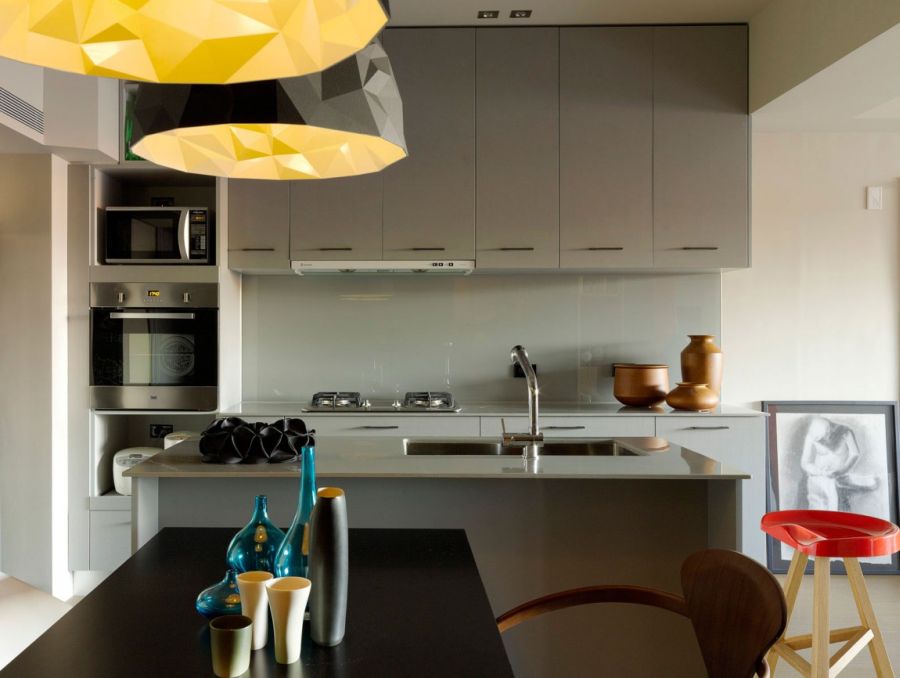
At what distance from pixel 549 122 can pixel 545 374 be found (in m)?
1.32

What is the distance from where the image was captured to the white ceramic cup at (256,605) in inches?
46.4

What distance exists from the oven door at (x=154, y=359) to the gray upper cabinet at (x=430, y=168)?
100cm

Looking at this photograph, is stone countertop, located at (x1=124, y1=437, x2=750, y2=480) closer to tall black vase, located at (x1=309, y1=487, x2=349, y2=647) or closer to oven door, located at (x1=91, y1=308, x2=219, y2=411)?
tall black vase, located at (x1=309, y1=487, x2=349, y2=647)

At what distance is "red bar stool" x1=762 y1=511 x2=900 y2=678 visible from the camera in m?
2.20

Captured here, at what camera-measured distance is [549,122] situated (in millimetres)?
3811

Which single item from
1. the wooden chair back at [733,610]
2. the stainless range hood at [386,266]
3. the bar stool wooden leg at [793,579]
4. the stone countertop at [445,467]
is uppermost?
the stainless range hood at [386,266]

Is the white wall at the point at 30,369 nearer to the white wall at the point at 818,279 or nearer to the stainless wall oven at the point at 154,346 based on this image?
the stainless wall oven at the point at 154,346

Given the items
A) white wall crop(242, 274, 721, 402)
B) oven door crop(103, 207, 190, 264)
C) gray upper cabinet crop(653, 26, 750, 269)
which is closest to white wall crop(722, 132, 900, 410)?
white wall crop(242, 274, 721, 402)

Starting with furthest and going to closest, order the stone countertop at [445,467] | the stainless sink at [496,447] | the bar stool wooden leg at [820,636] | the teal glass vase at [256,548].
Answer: the stainless sink at [496,447], the bar stool wooden leg at [820,636], the stone countertop at [445,467], the teal glass vase at [256,548]

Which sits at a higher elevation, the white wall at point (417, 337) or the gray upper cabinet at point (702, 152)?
the gray upper cabinet at point (702, 152)

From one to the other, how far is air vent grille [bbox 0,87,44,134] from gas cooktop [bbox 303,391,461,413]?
1694 millimetres

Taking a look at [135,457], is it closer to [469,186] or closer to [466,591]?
[469,186]

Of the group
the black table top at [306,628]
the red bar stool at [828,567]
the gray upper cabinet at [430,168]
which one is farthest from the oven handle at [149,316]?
the red bar stool at [828,567]

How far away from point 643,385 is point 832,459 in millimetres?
1252
